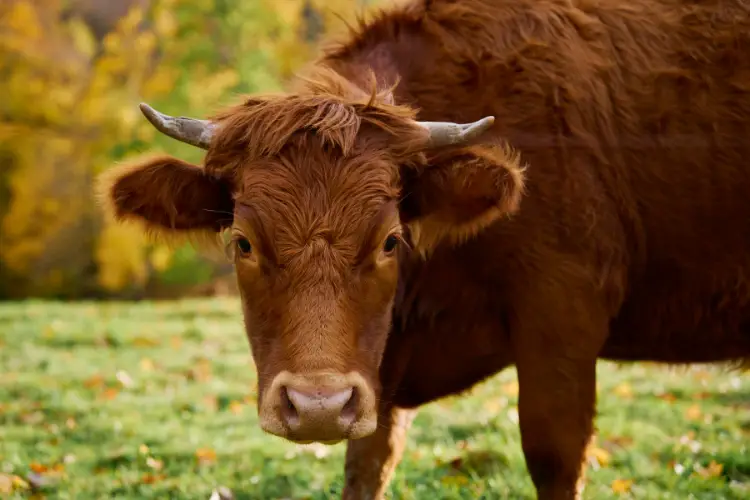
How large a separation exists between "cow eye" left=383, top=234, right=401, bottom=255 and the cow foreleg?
1.25m

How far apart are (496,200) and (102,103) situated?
12.6 m

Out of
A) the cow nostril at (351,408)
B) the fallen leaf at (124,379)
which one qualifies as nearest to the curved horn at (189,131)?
the cow nostril at (351,408)

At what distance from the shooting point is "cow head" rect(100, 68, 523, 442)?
9.20 feet

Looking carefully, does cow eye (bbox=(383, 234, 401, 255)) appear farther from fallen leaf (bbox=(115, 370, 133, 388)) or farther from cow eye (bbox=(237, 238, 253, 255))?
fallen leaf (bbox=(115, 370, 133, 388))

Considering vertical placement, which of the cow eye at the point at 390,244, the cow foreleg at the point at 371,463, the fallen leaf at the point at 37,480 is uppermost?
the cow eye at the point at 390,244

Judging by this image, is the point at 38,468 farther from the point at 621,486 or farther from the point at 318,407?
the point at 621,486

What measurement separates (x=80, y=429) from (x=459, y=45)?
3780 millimetres

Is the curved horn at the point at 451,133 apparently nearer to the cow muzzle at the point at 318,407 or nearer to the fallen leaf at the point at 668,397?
the cow muzzle at the point at 318,407

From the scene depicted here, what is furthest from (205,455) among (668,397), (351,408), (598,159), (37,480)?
(668,397)

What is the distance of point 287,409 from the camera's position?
274 cm

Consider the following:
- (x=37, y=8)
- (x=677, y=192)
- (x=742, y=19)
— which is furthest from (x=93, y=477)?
(x=37, y=8)

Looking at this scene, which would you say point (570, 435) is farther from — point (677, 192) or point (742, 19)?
point (742, 19)

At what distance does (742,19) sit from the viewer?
391cm

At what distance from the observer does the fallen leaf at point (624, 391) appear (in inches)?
268
